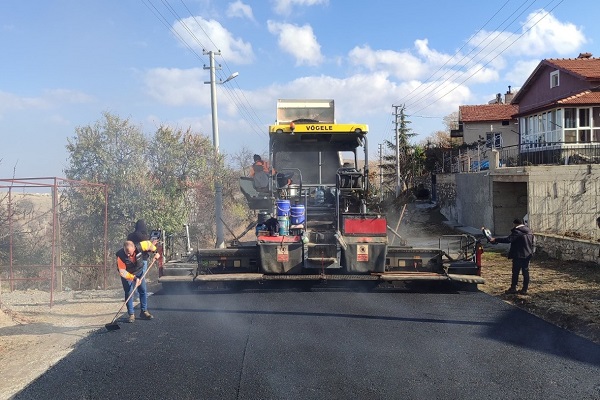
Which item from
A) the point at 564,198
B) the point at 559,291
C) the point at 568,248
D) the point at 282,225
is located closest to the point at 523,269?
the point at 559,291

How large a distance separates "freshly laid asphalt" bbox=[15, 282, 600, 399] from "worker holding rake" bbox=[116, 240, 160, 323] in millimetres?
299

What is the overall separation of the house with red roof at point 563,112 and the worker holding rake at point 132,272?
16548 mm

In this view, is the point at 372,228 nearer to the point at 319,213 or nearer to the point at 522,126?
the point at 319,213

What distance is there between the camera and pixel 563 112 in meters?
23.5

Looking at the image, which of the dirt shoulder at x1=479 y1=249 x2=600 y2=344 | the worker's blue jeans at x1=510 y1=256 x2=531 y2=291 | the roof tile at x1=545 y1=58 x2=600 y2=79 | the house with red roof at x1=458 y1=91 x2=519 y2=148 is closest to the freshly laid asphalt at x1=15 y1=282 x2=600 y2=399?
the dirt shoulder at x1=479 y1=249 x2=600 y2=344

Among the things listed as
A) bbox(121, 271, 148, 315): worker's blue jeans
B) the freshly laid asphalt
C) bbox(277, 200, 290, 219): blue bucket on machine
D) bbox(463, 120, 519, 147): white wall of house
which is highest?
bbox(463, 120, 519, 147): white wall of house

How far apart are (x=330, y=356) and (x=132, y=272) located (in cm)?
358

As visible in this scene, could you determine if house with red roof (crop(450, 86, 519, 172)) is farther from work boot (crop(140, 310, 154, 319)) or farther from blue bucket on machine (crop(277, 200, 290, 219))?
work boot (crop(140, 310, 154, 319))

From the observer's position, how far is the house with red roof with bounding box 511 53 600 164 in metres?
21.3

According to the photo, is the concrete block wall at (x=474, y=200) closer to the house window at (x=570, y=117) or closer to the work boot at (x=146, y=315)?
the house window at (x=570, y=117)

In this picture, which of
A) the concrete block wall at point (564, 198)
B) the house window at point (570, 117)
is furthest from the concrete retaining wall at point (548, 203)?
the house window at point (570, 117)

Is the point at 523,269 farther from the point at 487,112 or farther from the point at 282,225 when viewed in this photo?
the point at 487,112

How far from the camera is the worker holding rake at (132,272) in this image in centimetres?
788

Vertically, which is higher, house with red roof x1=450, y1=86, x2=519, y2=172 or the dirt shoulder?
house with red roof x1=450, y1=86, x2=519, y2=172
